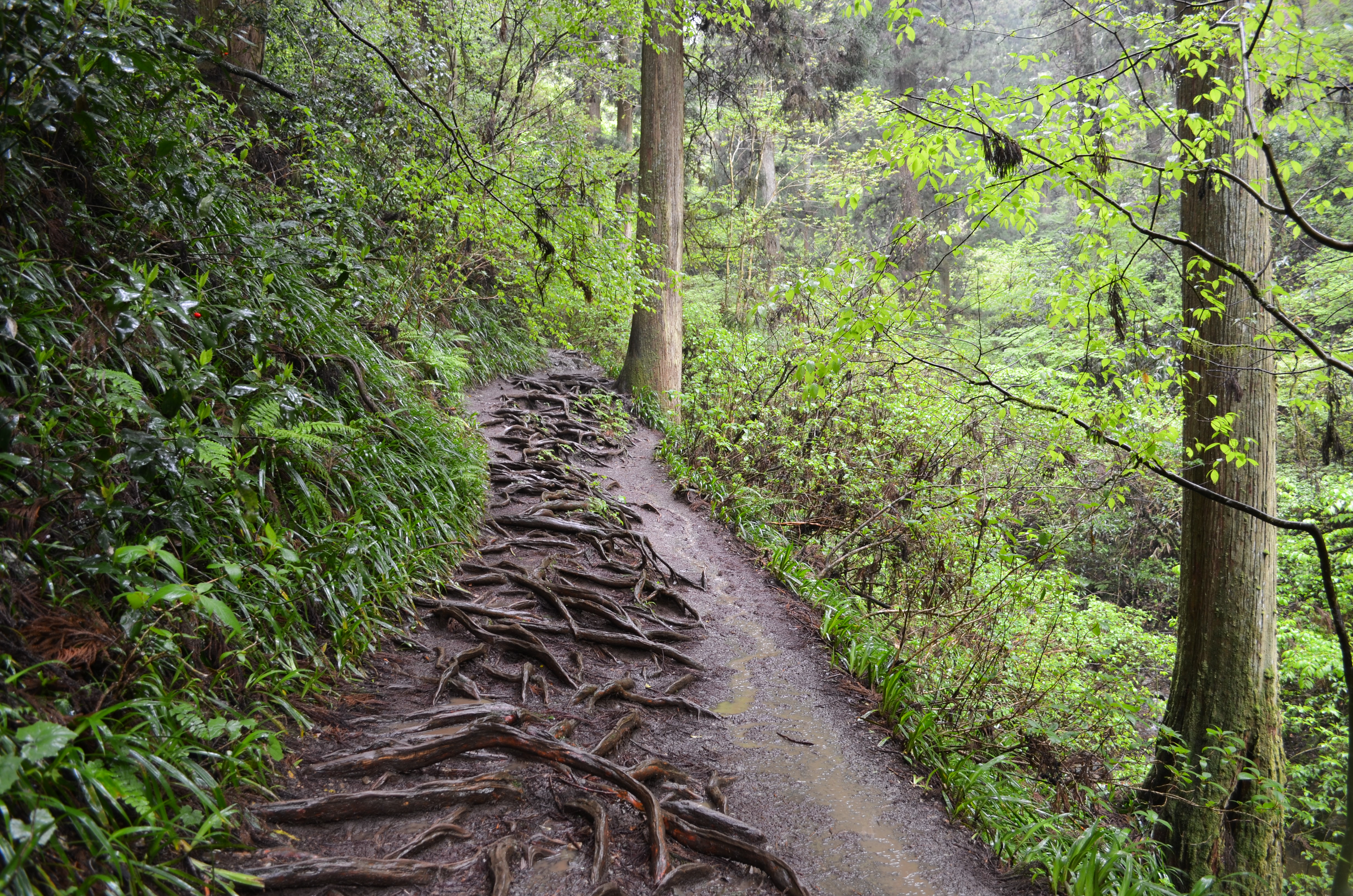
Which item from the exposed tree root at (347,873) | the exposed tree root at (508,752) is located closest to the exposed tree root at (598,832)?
the exposed tree root at (508,752)

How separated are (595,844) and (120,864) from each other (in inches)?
68.1

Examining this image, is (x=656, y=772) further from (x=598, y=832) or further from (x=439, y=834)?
(x=439, y=834)

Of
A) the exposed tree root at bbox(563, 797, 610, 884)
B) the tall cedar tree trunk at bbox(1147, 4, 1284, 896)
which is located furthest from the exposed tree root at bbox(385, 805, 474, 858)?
the tall cedar tree trunk at bbox(1147, 4, 1284, 896)

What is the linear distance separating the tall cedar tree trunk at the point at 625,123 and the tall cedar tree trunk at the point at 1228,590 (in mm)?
5979

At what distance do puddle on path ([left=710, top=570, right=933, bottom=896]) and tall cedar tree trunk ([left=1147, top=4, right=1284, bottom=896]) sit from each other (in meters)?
3.14

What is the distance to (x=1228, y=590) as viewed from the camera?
18.4ft

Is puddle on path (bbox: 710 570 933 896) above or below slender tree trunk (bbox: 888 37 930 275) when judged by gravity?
below

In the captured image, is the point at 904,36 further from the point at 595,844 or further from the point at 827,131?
the point at 827,131

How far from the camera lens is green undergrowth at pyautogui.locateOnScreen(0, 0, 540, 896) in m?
2.15

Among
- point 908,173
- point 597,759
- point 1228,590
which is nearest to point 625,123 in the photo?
point 908,173

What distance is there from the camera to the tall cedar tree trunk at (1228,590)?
211 inches

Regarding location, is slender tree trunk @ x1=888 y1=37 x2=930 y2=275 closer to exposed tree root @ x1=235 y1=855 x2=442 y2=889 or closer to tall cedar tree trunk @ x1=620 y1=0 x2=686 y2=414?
tall cedar tree trunk @ x1=620 y1=0 x2=686 y2=414

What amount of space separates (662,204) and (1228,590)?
956 centimetres

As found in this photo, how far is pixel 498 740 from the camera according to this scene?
3359 mm
